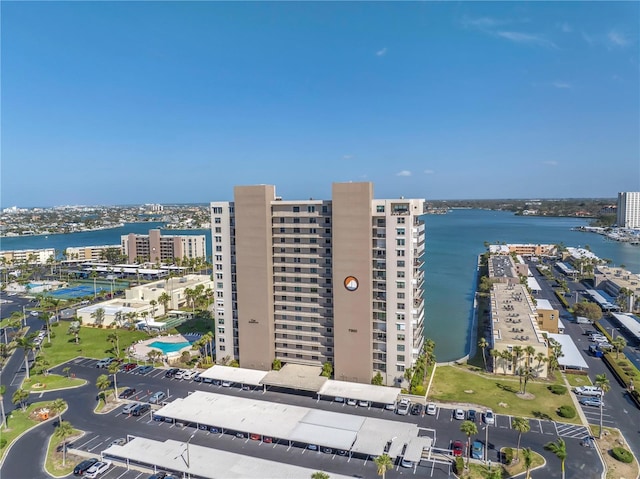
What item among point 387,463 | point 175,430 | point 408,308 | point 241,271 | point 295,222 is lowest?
point 175,430

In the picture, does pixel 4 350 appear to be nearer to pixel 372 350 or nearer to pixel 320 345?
pixel 320 345

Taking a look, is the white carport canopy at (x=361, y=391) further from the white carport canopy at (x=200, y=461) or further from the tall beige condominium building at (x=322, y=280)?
Answer: the white carport canopy at (x=200, y=461)

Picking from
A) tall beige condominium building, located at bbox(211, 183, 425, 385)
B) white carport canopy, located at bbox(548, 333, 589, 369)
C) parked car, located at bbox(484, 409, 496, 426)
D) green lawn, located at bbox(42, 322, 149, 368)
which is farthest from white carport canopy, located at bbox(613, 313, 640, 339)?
green lawn, located at bbox(42, 322, 149, 368)

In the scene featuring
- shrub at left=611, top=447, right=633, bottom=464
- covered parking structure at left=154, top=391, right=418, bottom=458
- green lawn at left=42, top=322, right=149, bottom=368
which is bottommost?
green lawn at left=42, top=322, right=149, bottom=368

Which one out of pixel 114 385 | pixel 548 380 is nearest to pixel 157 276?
pixel 114 385

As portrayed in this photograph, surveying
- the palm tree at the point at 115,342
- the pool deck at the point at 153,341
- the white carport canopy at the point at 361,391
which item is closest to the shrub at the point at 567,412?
the white carport canopy at the point at 361,391

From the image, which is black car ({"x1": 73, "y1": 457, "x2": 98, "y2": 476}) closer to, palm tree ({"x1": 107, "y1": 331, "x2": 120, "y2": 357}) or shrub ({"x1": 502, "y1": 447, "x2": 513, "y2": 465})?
palm tree ({"x1": 107, "y1": 331, "x2": 120, "y2": 357})
